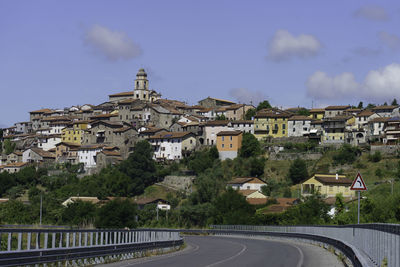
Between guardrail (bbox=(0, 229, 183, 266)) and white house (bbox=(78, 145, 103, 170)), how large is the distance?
117 metres

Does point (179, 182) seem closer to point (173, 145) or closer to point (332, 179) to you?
point (173, 145)

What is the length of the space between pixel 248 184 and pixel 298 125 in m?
34.9

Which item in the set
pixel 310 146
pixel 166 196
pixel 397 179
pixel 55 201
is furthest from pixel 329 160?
pixel 55 201

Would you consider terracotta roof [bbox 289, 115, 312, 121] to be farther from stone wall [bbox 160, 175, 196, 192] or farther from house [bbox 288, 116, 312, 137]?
stone wall [bbox 160, 175, 196, 192]

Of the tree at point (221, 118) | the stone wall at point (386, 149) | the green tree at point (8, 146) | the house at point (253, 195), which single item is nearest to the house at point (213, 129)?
the tree at point (221, 118)

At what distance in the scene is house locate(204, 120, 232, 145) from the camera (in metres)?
153

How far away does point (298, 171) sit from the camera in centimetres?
12056

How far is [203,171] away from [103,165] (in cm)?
2818

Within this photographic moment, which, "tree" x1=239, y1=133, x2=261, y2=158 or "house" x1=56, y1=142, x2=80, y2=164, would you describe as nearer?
"tree" x1=239, y1=133, x2=261, y2=158

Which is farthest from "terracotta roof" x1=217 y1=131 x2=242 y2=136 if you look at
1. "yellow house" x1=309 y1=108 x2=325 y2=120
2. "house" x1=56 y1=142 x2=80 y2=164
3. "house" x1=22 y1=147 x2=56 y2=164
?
"house" x1=22 y1=147 x2=56 y2=164

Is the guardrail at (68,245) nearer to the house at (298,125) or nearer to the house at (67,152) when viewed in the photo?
the house at (298,125)

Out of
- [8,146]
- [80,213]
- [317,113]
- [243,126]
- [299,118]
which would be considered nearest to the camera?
[80,213]

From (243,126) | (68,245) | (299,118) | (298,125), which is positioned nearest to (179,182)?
(243,126)

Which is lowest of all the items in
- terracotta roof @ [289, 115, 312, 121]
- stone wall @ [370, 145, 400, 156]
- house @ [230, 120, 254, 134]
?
stone wall @ [370, 145, 400, 156]
